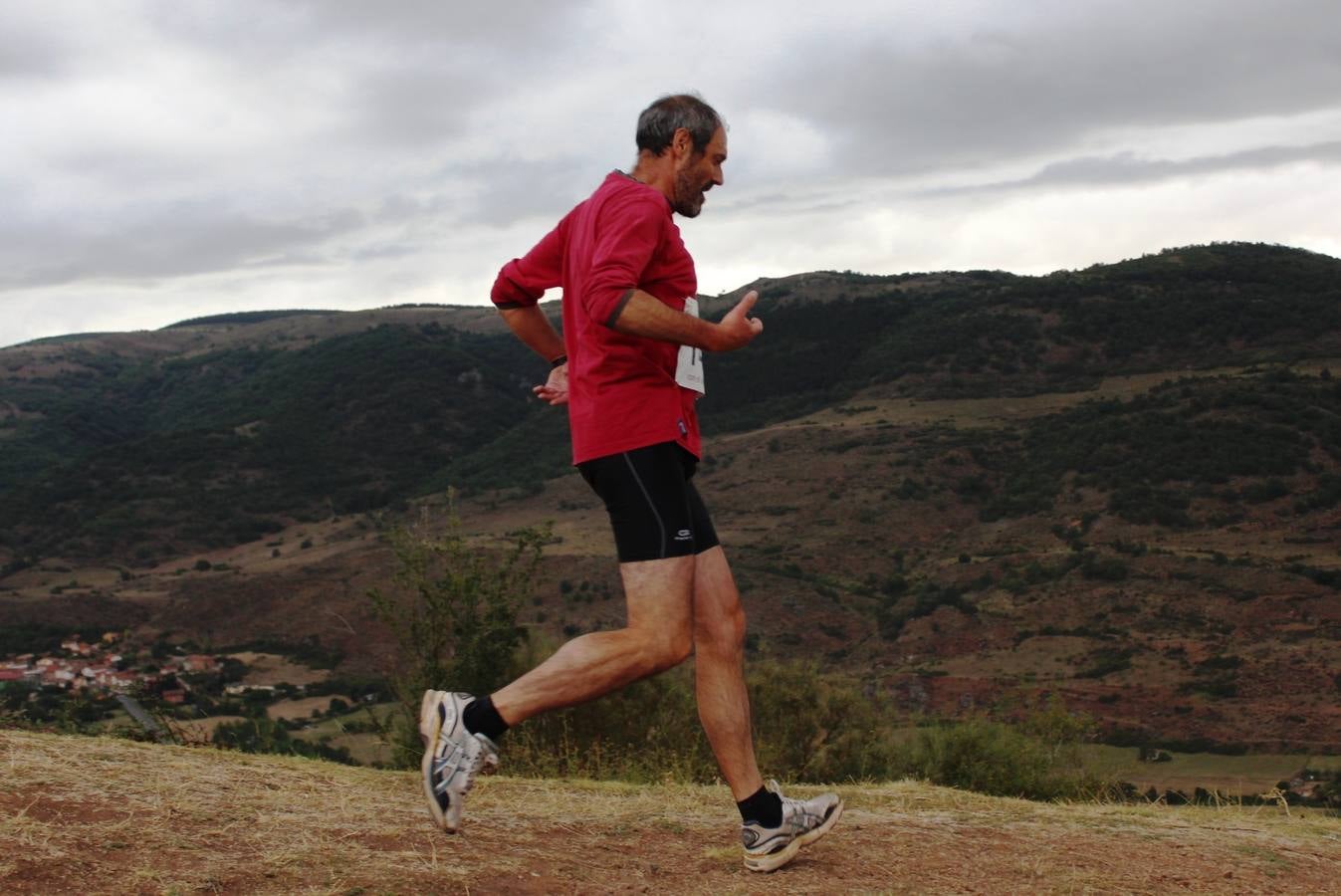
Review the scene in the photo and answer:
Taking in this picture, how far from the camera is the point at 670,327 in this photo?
341 cm

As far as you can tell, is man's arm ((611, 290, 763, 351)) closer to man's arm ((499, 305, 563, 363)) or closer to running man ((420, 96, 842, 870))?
running man ((420, 96, 842, 870))

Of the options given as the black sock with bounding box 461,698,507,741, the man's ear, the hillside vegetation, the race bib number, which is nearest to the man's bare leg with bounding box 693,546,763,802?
the race bib number

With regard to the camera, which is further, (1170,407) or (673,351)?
(1170,407)

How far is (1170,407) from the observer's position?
49281 mm

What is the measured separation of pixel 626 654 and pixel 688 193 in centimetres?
130

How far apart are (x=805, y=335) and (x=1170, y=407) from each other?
2743 cm

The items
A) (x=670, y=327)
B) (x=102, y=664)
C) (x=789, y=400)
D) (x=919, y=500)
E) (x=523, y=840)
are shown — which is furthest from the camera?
(x=789, y=400)

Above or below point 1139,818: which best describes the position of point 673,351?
above

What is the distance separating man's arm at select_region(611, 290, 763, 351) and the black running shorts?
0.31m

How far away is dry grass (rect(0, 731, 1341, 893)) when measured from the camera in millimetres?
3459

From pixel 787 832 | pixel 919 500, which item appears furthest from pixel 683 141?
pixel 919 500

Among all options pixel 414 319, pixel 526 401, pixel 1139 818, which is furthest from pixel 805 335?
pixel 1139 818

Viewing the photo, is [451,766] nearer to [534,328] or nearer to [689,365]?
[689,365]

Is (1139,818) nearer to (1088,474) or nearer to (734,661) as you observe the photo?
(734,661)
